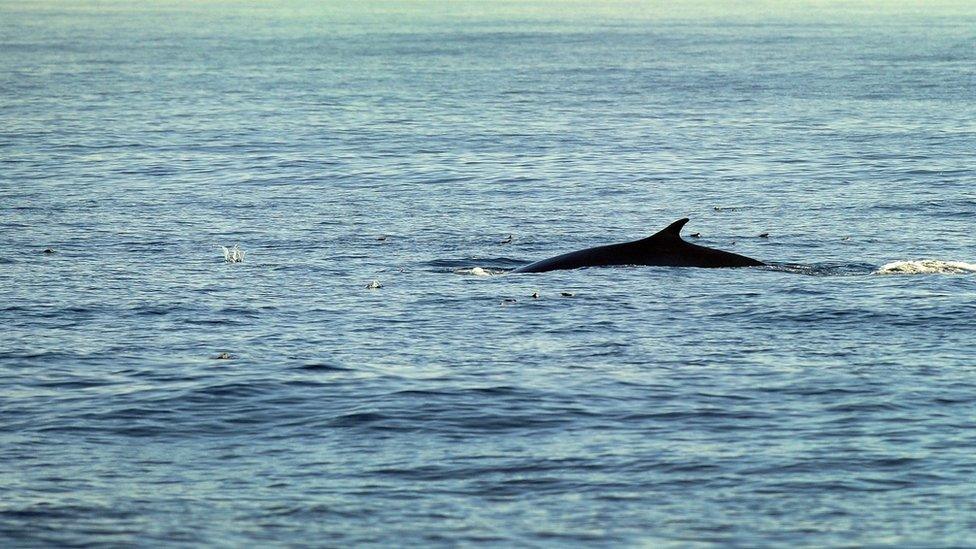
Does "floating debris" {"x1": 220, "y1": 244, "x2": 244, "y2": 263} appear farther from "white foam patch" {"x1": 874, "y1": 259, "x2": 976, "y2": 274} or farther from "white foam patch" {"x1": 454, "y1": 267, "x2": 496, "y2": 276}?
"white foam patch" {"x1": 874, "y1": 259, "x2": 976, "y2": 274}

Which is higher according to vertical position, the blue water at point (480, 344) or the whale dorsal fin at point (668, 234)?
the whale dorsal fin at point (668, 234)

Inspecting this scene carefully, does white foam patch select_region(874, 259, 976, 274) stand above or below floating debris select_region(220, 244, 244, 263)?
above

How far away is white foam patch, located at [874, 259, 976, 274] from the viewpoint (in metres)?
23.9

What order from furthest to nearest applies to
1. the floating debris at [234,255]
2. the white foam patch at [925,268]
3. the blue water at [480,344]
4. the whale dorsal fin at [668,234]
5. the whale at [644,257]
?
the floating debris at [234,255]
the whale at [644,257]
the white foam patch at [925,268]
the whale dorsal fin at [668,234]
the blue water at [480,344]

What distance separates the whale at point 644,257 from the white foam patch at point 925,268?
218 cm

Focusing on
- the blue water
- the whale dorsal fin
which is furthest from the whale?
the blue water

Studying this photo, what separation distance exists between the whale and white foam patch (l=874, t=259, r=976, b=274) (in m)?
2.18

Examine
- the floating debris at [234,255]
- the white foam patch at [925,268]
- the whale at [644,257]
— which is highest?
the whale at [644,257]

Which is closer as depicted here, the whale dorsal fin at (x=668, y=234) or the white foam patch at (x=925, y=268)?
the whale dorsal fin at (x=668, y=234)

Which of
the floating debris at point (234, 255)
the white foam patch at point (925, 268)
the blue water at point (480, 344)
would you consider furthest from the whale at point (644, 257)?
the floating debris at point (234, 255)

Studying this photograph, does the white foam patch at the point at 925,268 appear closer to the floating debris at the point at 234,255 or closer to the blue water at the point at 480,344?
the blue water at the point at 480,344

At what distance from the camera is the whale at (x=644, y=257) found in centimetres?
2416

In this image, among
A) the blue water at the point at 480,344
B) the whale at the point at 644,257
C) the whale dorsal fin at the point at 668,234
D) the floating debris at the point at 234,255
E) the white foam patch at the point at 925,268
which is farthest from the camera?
the floating debris at the point at 234,255

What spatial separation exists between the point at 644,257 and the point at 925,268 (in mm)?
4118
